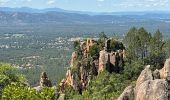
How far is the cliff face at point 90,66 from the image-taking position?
92.6m

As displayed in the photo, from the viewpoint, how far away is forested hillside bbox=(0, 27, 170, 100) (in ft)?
280

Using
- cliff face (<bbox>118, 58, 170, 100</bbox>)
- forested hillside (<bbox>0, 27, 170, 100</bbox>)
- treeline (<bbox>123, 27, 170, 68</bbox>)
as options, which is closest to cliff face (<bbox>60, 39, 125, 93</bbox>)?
forested hillside (<bbox>0, 27, 170, 100</bbox>)

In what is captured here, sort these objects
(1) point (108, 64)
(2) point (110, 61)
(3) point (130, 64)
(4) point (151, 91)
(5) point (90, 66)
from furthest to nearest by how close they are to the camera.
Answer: (5) point (90, 66) → (3) point (130, 64) → (2) point (110, 61) → (1) point (108, 64) → (4) point (151, 91)

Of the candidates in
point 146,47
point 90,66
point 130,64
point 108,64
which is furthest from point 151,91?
point 146,47

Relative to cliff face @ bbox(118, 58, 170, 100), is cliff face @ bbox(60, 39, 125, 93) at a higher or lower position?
lower

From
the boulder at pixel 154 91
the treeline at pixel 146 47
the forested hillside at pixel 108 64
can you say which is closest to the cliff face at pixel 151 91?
the boulder at pixel 154 91

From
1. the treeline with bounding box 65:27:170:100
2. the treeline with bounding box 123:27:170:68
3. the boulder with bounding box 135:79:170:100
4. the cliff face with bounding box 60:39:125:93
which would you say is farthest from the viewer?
the treeline with bounding box 123:27:170:68

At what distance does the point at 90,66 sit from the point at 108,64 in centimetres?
517

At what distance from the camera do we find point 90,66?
Result: 314ft

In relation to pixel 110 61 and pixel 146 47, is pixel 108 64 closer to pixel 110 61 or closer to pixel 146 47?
pixel 110 61

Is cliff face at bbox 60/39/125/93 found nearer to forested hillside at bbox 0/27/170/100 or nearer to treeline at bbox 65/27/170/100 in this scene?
forested hillside at bbox 0/27/170/100

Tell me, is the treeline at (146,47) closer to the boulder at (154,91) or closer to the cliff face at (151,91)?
the cliff face at (151,91)

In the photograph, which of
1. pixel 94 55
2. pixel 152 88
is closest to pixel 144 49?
pixel 94 55

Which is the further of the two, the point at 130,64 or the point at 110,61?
the point at 130,64
